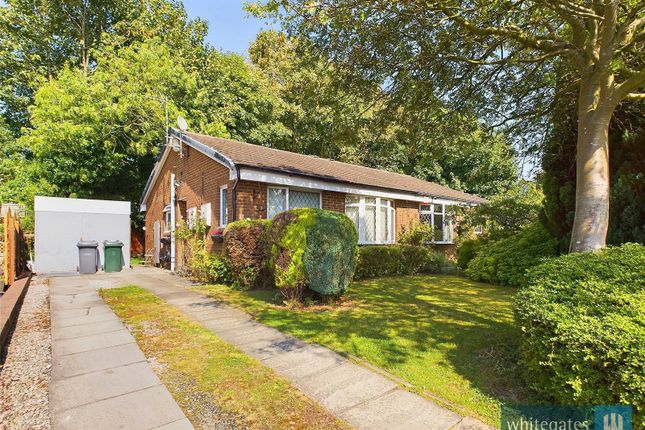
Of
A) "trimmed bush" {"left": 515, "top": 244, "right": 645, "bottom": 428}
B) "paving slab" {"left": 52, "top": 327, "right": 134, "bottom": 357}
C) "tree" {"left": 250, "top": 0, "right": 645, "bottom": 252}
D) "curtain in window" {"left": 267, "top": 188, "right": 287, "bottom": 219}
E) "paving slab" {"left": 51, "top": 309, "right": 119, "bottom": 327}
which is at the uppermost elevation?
"tree" {"left": 250, "top": 0, "right": 645, "bottom": 252}

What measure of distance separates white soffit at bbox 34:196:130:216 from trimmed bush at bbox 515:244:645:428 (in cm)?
1588

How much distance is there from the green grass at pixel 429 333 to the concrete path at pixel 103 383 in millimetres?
2068

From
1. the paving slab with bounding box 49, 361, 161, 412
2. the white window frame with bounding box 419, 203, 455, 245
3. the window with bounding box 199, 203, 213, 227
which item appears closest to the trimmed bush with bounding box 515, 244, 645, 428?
the paving slab with bounding box 49, 361, 161, 412

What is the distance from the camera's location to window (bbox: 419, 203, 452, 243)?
16.4 meters

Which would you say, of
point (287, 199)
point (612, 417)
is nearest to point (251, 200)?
point (287, 199)

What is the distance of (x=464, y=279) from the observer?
10.6m

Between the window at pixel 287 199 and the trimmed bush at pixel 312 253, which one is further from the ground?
the window at pixel 287 199

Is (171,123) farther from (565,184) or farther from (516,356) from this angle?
(516,356)

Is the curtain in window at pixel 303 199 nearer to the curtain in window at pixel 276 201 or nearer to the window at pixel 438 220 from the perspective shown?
the curtain in window at pixel 276 201

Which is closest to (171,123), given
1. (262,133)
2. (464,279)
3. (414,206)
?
(262,133)

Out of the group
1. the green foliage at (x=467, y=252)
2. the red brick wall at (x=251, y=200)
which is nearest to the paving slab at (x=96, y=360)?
the red brick wall at (x=251, y=200)

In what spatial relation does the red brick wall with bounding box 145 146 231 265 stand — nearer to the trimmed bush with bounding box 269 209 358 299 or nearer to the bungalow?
the bungalow

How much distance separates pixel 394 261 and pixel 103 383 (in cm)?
898

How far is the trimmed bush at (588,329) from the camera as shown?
8.18 ft
